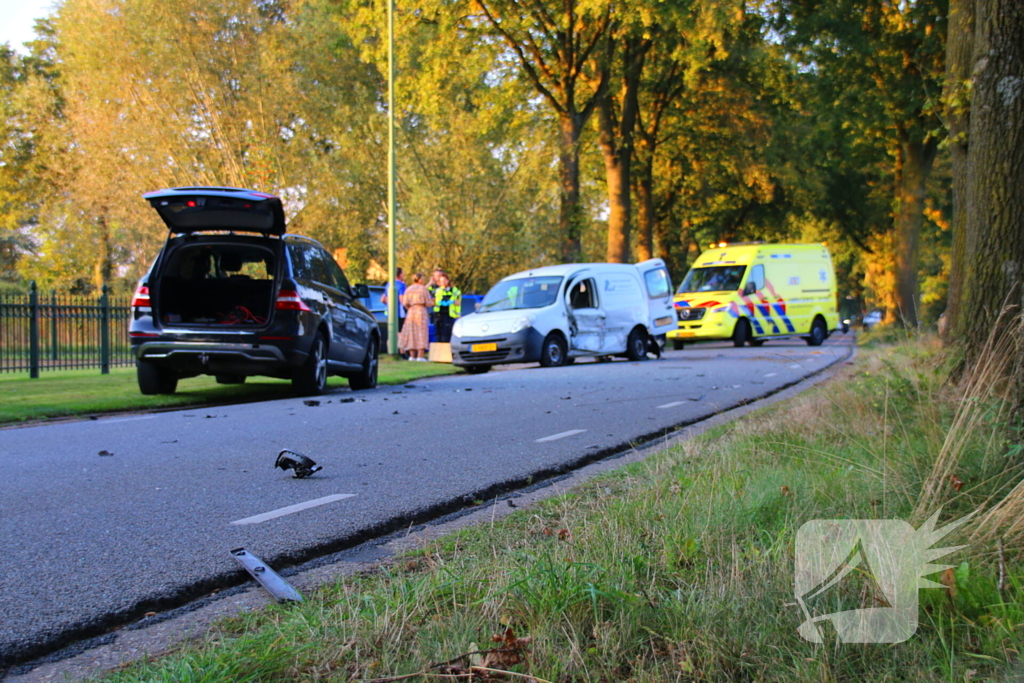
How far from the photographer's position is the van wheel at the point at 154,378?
12.1m

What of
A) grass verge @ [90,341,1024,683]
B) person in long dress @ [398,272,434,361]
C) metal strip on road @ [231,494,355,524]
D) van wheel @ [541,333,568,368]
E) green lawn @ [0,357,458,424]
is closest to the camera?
grass verge @ [90,341,1024,683]

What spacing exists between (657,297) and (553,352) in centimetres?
470

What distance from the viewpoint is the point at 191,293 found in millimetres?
12086

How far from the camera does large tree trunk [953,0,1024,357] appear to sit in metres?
8.36

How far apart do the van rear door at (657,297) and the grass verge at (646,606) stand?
17.7m

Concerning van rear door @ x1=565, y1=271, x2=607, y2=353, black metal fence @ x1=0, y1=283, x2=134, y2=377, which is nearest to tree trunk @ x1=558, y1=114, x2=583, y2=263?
van rear door @ x1=565, y1=271, x2=607, y2=353

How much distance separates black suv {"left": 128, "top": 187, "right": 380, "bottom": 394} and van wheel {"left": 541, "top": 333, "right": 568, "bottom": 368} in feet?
23.4

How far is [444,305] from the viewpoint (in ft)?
79.9

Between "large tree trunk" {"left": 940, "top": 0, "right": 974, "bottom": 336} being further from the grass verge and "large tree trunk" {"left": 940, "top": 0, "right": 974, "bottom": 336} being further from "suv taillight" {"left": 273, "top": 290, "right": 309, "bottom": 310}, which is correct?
"suv taillight" {"left": 273, "top": 290, "right": 309, "bottom": 310}

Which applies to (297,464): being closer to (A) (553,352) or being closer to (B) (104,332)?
(B) (104,332)

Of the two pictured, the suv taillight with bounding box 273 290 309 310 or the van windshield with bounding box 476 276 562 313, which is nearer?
the suv taillight with bounding box 273 290 309 310

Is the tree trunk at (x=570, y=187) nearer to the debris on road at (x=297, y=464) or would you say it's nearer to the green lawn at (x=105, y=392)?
the green lawn at (x=105, y=392)

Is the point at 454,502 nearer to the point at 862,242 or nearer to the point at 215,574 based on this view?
the point at 215,574

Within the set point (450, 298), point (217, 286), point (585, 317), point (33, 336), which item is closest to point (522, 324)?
point (585, 317)
